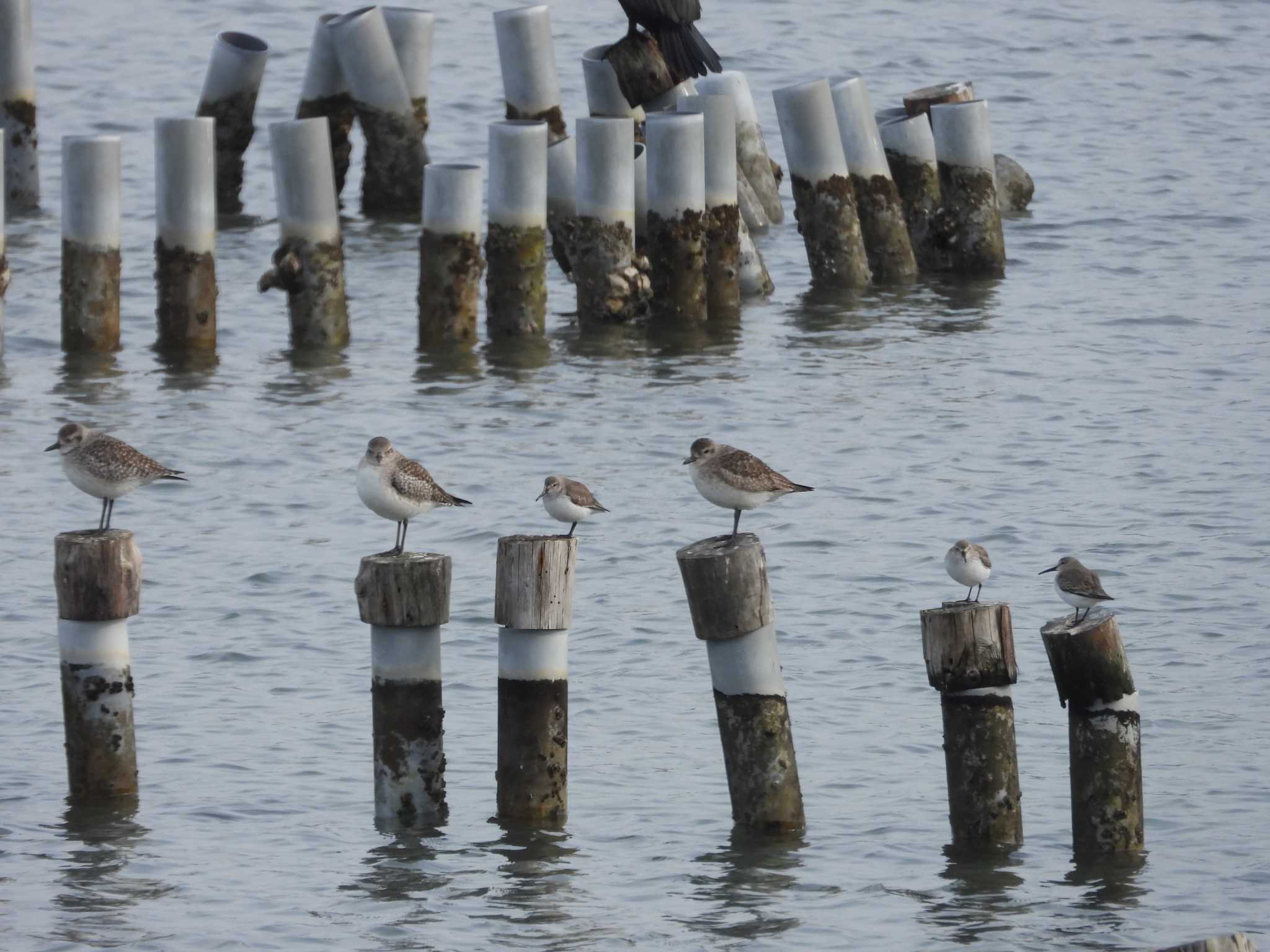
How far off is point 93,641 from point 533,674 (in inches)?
81.5

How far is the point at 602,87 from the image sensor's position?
21.7 m

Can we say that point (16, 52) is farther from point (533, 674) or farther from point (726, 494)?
point (533, 674)

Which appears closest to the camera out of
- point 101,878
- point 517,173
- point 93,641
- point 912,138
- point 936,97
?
point 101,878

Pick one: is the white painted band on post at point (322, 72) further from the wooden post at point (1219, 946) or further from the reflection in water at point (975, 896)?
the wooden post at point (1219, 946)

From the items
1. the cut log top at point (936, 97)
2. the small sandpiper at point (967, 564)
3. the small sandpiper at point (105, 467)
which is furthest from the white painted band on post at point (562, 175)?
the small sandpiper at point (967, 564)

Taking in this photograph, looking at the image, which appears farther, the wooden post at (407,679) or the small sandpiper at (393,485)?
the small sandpiper at (393,485)

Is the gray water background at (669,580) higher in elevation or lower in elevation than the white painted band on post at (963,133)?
lower

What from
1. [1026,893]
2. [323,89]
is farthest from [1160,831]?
[323,89]

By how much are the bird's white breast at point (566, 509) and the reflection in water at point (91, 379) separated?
306 inches

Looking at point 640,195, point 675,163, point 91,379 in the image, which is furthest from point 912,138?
point 91,379

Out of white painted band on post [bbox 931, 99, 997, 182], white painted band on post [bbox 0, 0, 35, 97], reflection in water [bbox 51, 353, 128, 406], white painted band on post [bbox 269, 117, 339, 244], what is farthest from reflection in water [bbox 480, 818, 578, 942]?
white painted band on post [bbox 0, 0, 35, 97]

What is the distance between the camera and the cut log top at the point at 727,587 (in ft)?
32.4

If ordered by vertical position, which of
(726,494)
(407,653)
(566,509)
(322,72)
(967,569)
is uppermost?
(322,72)

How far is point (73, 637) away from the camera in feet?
34.3
